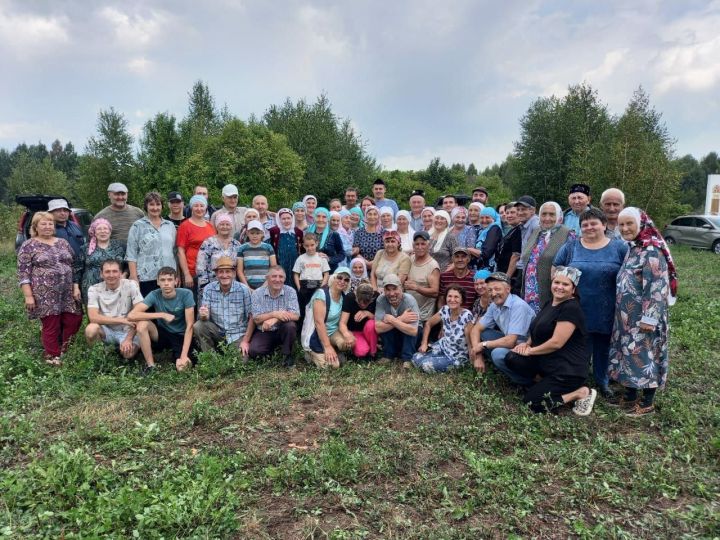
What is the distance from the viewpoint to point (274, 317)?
5922mm

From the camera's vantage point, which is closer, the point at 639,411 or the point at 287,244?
the point at 639,411

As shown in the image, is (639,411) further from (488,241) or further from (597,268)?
(488,241)

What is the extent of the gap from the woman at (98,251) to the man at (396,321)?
3429 millimetres

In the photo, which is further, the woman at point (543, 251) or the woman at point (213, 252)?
the woman at point (213, 252)

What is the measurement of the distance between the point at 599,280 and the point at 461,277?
171 cm

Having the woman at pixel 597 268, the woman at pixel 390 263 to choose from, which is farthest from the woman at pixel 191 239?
the woman at pixel 597 268

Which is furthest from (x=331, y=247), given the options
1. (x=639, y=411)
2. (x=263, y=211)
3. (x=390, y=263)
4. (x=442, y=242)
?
(x=639, y=411)

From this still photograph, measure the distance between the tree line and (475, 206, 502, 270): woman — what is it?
1299cm

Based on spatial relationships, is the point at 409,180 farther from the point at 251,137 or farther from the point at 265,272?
the point at 265,272

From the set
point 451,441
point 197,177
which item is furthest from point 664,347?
point 197,177

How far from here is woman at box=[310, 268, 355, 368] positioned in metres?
5.86

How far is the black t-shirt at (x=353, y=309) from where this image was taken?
6.09 meters

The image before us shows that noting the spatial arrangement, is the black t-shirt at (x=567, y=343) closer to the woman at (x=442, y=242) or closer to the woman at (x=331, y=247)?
the woman at (x=442, y=242)

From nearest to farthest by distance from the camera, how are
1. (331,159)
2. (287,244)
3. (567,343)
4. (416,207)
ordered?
1. (567,343)
2. (287,244)
3. (416,207)
4. (331,159)
